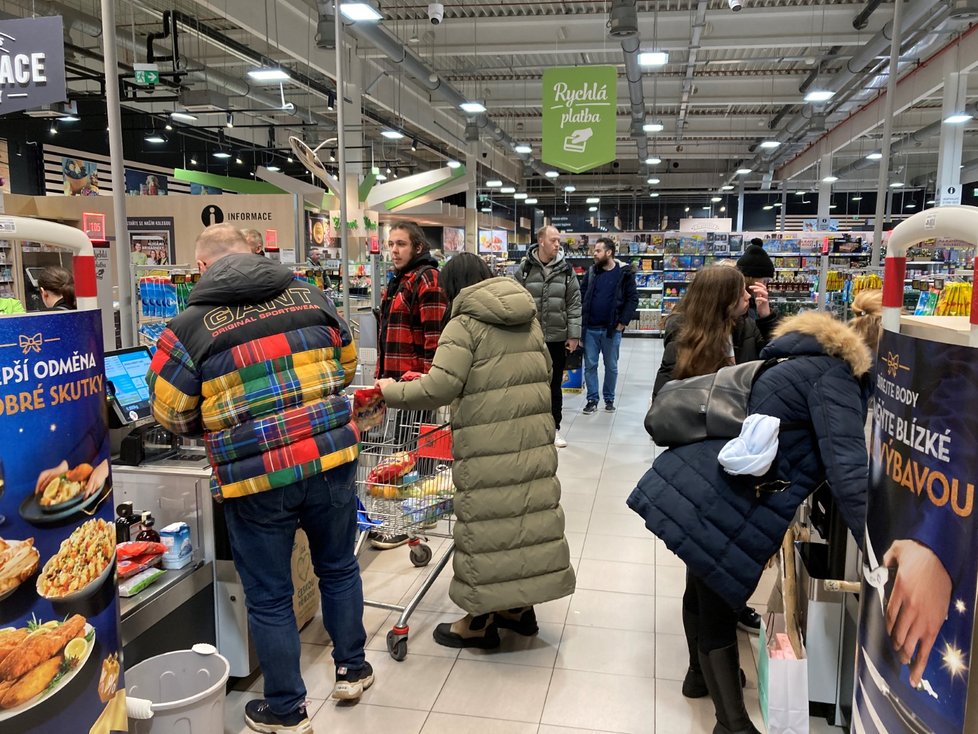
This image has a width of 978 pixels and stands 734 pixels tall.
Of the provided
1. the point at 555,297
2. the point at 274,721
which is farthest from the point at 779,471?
the point at 555,297

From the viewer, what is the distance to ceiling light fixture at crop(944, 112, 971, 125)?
10.7 meters

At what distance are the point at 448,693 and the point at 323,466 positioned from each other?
110cm

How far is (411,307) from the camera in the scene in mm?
4039

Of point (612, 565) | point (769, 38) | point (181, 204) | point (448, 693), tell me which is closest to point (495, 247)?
point (769, 38)

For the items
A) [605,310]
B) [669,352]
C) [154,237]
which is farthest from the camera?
[154,237]

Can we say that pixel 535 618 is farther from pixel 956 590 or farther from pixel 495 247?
pixel 495 247

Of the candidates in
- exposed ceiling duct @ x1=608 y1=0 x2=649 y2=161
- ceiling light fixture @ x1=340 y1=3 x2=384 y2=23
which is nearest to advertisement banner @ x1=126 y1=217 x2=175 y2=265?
ceiling light fixture @ x1=340 y1=3 x2=384 y2=23

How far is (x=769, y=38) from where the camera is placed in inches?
442

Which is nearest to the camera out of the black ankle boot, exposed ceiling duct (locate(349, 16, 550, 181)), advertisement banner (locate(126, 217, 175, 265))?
the black ankle boot

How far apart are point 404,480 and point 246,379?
3.38 feet

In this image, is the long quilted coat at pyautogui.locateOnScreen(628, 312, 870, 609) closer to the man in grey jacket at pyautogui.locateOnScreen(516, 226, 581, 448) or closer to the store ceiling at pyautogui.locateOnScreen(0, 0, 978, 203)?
the man in grey jacket at pyautogui.locateOnScreen(516, 226, 581, 448)

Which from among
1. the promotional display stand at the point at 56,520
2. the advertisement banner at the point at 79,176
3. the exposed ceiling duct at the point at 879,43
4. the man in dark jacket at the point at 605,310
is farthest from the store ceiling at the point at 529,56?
the promotional display stand at the point at 56,520

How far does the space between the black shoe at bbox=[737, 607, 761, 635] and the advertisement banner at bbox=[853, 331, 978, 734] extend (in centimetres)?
201

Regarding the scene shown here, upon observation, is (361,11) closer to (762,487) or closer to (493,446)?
(493,446)
